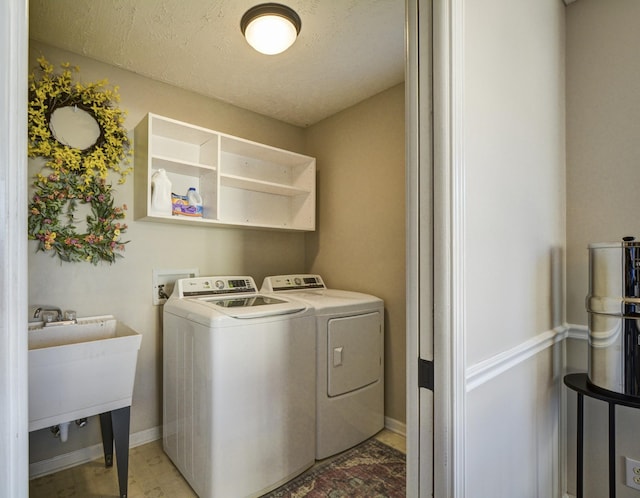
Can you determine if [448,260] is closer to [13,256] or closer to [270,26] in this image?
[13,256]

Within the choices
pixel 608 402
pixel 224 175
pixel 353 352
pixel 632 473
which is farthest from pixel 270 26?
pixel 632 473

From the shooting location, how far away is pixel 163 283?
7.54 feet

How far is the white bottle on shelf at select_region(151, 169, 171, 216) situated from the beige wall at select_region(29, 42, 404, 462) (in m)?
0.22

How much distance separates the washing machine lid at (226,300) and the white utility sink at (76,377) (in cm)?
38

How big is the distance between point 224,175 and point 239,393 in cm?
142

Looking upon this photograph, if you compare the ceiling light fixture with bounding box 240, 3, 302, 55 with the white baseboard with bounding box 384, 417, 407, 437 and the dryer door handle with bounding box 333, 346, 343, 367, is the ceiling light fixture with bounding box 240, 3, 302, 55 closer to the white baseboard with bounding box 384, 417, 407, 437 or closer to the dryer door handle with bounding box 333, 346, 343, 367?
the dryer door handle with bounding box 333, 346, 343, 367

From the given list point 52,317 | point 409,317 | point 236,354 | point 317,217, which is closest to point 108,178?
point 52,317

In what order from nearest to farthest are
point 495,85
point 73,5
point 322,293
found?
point 495,85 < point 73,5 < point 322,293

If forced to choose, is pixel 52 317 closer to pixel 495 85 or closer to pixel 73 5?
pixel 73 5

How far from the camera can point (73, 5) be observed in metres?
1.64

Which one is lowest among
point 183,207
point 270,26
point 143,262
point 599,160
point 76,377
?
point 76,377

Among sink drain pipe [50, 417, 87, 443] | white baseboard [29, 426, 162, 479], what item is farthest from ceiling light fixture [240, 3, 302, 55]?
white baseboard [29, 426, 162, 479]

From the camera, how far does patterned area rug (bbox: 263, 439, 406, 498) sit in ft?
5.89

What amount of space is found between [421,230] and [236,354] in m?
1.14
